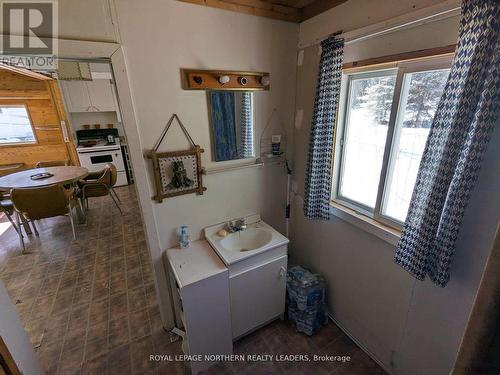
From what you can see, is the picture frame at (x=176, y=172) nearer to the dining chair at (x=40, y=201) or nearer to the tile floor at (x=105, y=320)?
the tile floor at (x=105, y=320)

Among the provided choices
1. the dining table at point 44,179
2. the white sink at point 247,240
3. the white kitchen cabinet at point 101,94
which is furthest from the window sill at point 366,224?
the white kitchen cabinet at point 101,94

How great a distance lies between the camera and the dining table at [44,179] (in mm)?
2826

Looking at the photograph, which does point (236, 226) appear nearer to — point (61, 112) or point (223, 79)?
point (223, 79)

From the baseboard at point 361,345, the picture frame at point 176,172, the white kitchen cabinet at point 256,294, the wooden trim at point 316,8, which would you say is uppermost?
the wooden trim at point 316,8

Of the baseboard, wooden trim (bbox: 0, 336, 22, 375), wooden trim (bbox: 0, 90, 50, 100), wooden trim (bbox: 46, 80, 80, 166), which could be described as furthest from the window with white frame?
wooden trim (bbox: 0, 90, 50, 100)

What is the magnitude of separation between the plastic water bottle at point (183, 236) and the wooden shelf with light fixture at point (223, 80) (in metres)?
1.03

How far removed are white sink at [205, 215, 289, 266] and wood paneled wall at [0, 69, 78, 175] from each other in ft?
16.3

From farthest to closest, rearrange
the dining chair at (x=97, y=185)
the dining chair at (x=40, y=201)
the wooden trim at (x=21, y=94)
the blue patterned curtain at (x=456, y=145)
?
the wooden trim at (x=21, y=94), the dining chair at (x=97, y=185), the dining chair at (x=40, y=201), the blue patterned curtain at (x=456, y=145)

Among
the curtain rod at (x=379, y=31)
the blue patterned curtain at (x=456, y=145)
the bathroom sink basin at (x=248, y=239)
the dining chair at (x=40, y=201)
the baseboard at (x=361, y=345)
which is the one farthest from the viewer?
Answer: the dining chair at (x=40, y=201)

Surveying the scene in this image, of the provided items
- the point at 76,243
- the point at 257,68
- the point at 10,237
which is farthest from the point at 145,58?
the point at 10,237

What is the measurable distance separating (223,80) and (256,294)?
1594 mm

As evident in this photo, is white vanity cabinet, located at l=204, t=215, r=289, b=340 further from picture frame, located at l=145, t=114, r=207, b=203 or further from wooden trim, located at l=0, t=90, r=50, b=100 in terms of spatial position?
wooden trim, located at l=0, t=90, r=50, b=100

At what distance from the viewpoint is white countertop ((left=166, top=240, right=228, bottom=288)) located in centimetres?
149

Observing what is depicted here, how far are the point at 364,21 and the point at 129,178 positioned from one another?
5526 mm
